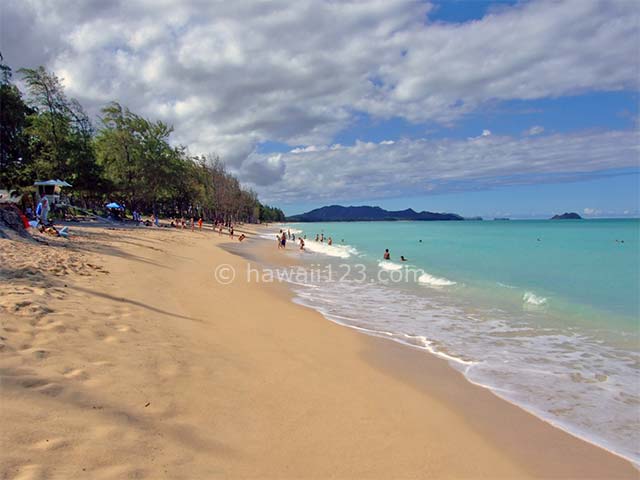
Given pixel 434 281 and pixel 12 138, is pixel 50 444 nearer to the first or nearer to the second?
pixel 434 281

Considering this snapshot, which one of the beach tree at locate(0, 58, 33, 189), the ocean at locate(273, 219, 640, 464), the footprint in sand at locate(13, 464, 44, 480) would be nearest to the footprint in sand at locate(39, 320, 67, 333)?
the footprint in sand at locate(13, 464, 44, 480)

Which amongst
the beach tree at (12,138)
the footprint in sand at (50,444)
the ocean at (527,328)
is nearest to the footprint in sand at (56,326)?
the footprint in sand at (50,444)

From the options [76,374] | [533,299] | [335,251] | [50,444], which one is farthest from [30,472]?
[335,251]

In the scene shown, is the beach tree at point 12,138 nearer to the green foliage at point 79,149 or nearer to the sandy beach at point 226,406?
the green foliage at point 79,149

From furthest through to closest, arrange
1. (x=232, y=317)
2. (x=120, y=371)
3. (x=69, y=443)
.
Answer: (x=232, y=317), (x=120, y=371), (x=69, y=443)

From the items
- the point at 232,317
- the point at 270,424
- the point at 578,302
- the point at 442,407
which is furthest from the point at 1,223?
the point at 578,302

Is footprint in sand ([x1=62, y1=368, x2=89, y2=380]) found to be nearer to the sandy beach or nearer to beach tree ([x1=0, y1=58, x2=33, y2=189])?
the sandy beach

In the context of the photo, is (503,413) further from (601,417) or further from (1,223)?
(1,223)

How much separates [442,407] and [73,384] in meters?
4.45

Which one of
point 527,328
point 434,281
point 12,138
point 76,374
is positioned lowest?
point 527,328

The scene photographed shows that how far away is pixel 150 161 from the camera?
40406mm

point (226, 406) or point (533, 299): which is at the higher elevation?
point (226, 406)

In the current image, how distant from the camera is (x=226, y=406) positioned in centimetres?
398

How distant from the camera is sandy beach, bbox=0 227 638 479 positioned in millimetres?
2979
